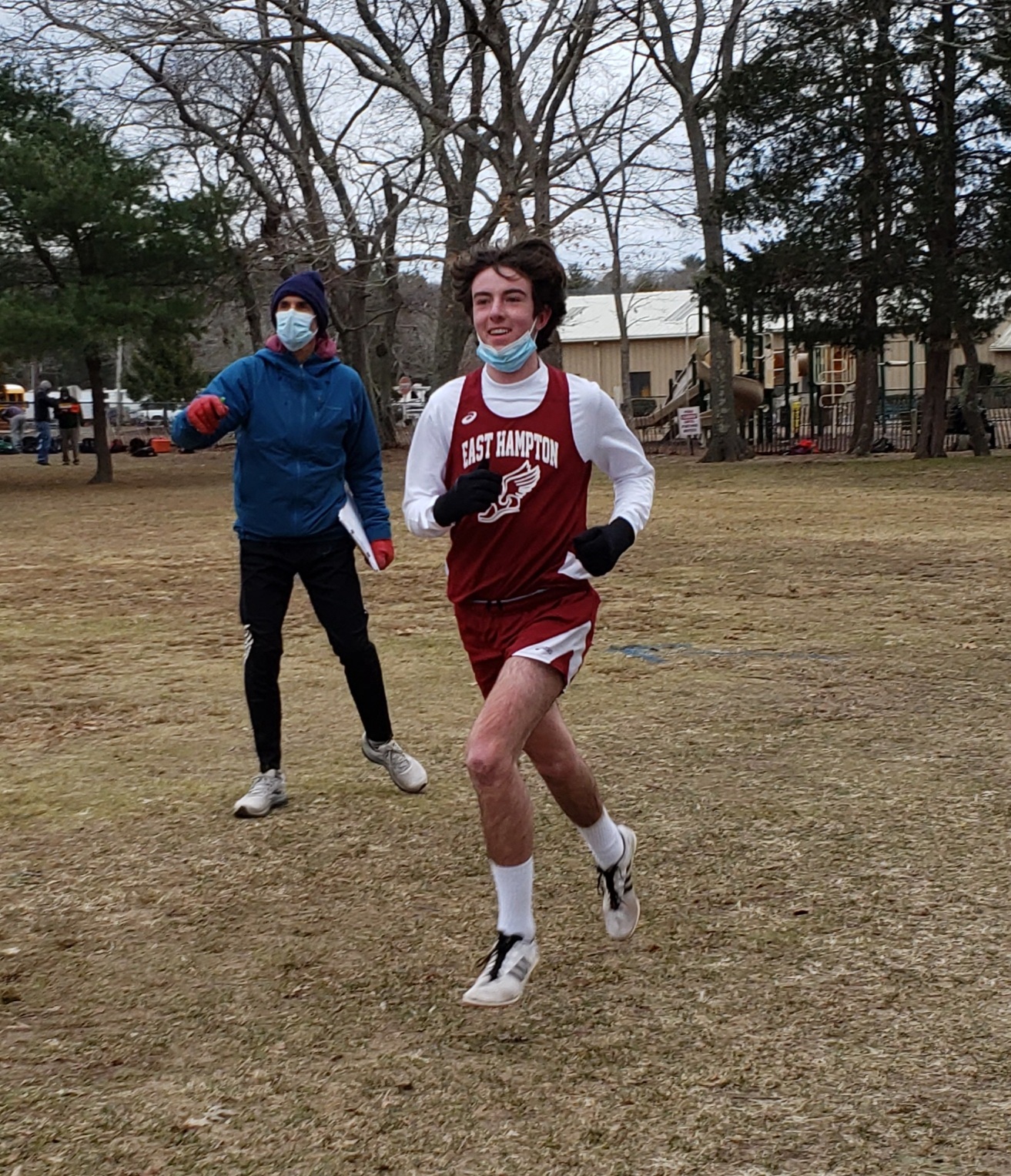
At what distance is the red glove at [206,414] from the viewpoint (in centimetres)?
497

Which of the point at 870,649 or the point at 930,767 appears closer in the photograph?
the point at 930,767

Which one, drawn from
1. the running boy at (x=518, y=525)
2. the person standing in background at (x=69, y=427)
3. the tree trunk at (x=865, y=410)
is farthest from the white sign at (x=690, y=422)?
the running boy at (x=518, y=525)

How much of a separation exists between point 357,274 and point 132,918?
33.4m

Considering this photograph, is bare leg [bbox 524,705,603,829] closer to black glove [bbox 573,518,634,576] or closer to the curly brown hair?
black glove [bbox 573,518,634,576]

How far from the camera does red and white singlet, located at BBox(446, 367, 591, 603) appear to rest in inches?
149

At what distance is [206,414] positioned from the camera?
498 centimetres

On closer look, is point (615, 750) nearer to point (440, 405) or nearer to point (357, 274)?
point (440, 405)

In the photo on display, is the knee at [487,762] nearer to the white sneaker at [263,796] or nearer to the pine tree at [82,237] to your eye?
the white sneaker at [263,796]

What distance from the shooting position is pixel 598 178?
32750mm

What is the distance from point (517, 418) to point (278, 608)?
1926mm

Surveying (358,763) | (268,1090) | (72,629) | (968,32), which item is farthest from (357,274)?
(268,1090)

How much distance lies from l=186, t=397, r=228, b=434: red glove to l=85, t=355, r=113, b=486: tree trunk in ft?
77.4

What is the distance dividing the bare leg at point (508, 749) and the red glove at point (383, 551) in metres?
1.62

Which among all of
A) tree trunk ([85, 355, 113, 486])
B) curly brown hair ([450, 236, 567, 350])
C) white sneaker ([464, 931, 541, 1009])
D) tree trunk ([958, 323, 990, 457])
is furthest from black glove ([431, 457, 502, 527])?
tree trunk ([958, 323, 990, 457])
